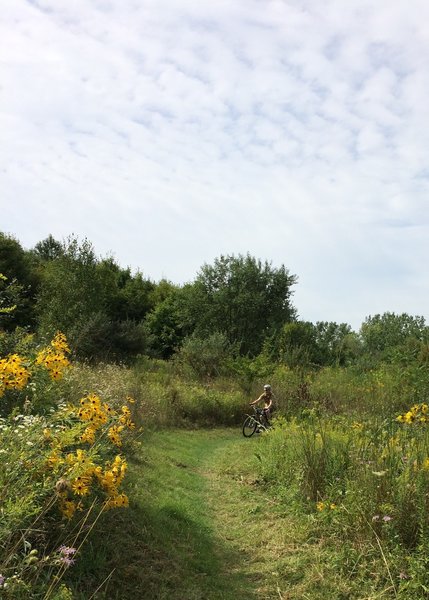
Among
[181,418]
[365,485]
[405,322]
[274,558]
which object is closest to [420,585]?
[365,485]

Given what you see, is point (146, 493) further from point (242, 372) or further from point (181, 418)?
point (242, 372)

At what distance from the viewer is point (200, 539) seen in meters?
4.95

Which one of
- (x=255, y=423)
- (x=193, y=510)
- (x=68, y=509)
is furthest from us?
(x=255, y=423)

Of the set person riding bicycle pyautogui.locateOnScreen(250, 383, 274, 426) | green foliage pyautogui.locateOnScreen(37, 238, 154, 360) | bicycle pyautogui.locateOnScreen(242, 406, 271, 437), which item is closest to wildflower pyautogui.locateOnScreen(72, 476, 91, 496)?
bicycle pyautogui.locateOnScreen(242, 406, 271, 437)

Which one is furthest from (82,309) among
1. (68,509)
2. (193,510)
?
(68,509)

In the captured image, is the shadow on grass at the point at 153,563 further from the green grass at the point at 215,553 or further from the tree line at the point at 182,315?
the tree line at the point at 182,315

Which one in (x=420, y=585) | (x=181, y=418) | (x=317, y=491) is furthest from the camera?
(x=181, y=418)

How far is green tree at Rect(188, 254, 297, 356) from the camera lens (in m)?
30.3

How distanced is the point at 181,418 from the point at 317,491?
918 centimetres

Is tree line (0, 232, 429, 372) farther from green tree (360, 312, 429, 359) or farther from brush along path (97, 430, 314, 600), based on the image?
brush along path (97, 430, 314, 600)

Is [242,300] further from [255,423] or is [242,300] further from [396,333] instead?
[255,423]

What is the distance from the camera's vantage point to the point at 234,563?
4527 millimetres

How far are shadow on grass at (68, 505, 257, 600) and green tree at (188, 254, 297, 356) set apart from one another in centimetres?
2435

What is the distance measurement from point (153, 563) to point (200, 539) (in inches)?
43.8
